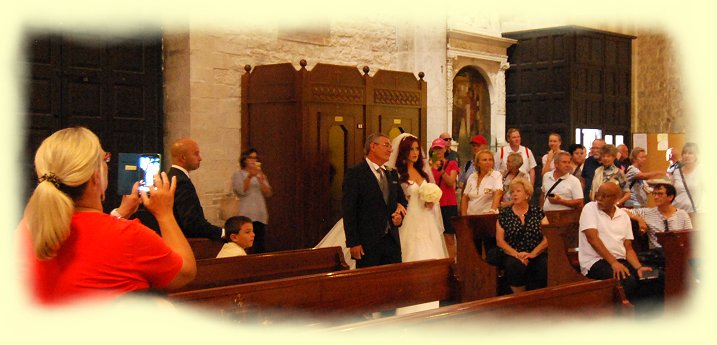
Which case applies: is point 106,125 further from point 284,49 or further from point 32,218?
point 32,218

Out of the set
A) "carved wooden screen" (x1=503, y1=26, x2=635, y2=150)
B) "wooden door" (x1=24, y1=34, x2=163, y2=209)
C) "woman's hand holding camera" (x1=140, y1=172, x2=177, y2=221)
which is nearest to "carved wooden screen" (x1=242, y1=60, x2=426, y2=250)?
"wooden door" (x1=24, y1=34, x2=163, y2=209)

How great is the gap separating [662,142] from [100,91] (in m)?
10.6

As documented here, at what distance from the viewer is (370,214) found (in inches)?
242

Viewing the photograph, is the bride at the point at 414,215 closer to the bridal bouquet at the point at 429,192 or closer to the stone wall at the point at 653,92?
the bridal bouquet at the point at 429,192

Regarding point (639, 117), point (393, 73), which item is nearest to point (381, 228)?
point (393, 73)

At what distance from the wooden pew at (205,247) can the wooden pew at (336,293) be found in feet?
4.94

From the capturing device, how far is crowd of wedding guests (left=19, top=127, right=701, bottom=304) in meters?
2.15

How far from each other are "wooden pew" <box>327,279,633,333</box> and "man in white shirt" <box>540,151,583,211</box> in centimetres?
410

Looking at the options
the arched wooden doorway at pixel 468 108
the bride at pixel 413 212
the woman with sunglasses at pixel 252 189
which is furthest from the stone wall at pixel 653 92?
the bride at pixel 413 212

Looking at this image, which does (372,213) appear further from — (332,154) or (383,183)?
(332,154)

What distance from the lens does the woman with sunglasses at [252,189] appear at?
8.55 metres

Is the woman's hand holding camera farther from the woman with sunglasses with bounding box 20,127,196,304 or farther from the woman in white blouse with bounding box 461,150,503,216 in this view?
the woman in white blouse with bounding box 461,150,503,216

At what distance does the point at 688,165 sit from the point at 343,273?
15.6 feet

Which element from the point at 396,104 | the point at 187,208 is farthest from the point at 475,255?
the point at 396,104
